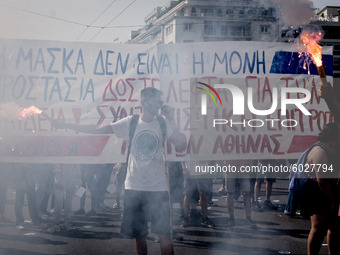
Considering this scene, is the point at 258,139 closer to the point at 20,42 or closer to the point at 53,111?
the point at 53,111

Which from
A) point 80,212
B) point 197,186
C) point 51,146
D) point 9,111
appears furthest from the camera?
point 80,212

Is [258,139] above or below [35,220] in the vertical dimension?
above

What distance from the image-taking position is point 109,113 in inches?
195

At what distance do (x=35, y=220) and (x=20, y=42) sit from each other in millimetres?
2947

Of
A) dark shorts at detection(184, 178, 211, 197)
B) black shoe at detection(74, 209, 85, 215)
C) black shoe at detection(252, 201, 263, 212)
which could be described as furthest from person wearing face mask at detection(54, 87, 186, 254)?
A: black shoe at detection(252, 201, 263, 212)

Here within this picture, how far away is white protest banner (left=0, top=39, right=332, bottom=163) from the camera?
488cm

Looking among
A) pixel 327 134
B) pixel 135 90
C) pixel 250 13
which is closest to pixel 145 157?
pixel 135 90

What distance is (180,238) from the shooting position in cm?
567

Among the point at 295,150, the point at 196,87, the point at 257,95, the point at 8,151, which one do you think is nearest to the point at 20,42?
the point at 8,151

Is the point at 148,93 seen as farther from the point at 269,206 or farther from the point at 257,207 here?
the point at 269,206

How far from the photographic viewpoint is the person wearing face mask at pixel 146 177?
148 inches

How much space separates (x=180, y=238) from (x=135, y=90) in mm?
2165

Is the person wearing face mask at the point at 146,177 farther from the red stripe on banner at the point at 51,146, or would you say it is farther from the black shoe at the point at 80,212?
the black shoe at the point at 80,212

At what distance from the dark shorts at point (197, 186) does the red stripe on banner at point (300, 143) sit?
1928 mm
